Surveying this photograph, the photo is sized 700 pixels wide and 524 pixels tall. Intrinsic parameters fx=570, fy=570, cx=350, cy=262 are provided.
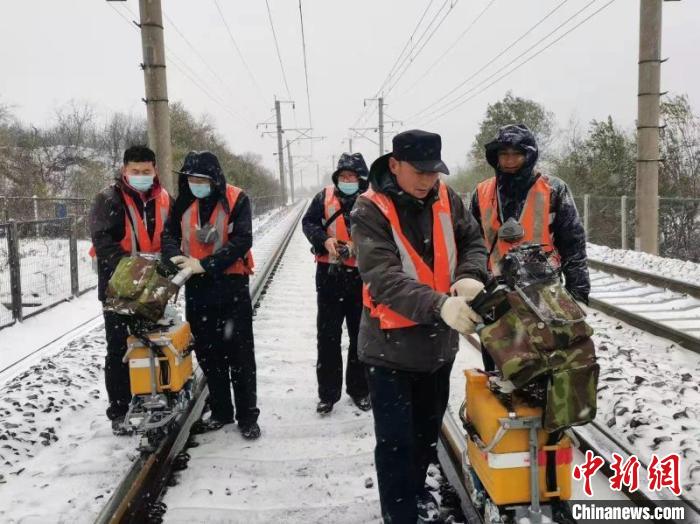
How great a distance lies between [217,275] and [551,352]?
2585mm

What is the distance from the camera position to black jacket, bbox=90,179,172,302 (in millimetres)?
3938

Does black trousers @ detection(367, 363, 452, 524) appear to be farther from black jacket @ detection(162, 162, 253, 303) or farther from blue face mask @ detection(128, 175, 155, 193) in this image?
blue face mask @ detection(128, 175, 155, 193)

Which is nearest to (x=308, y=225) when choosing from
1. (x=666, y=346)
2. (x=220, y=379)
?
A: (x=220, y=379)

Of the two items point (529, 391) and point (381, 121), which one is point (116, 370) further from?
point (381, 121)

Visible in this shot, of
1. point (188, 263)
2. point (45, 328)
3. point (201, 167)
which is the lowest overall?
point (45, 328)

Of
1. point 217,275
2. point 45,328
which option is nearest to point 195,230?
point 217,275

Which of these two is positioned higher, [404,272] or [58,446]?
[404,272]

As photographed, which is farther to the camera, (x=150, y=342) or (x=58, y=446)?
(x=58, y=446)

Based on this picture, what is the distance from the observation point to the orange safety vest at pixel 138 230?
4.04 m

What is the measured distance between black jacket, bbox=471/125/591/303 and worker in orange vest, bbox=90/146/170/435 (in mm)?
2388

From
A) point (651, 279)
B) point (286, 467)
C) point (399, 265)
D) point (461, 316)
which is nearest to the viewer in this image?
point (461, 316)

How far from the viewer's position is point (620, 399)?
14.7ft

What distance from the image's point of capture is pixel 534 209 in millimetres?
3701

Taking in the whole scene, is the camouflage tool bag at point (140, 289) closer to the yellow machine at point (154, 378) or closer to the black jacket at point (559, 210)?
the yellow machine at point (154, 378)
